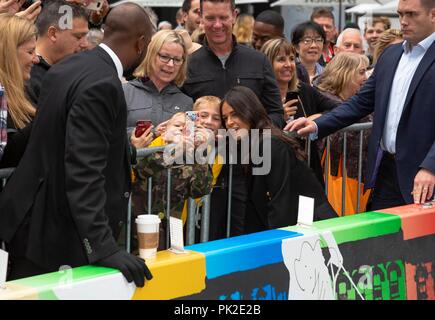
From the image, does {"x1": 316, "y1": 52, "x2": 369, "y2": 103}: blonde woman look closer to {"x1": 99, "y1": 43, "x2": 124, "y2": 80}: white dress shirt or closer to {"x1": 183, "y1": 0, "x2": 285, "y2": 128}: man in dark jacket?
{"x1": 183, "y1": 0, "x2": 285, "y2": 128}: man in dark jacket

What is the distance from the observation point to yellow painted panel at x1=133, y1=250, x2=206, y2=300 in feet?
12.3

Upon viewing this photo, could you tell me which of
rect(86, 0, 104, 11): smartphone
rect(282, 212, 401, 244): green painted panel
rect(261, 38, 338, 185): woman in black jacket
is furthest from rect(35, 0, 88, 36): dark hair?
rect(282, 212, 401, 244): green painted panel

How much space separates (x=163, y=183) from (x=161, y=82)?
56.8 inches

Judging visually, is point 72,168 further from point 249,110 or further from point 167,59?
point 167,59

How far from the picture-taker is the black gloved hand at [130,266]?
3627 mm

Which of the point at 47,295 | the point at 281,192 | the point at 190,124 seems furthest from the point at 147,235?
the point at 190,124

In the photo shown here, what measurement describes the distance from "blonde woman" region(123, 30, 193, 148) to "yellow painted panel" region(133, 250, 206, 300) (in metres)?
2.73

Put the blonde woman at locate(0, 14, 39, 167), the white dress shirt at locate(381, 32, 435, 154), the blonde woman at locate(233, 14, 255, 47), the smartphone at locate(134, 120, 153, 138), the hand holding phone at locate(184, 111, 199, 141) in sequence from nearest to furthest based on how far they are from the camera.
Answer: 1. the blonde woman at locate(0, 14, 39, 167)
2. the smartphone at locate(134, 120, 153, 138)
3. the hand holding phone at locate(184, 111, 199, 141)
4. the white dress shirt at locate(381, 32, 435, 154)
5. the blonde woman at locate(233, 14, 255, 47)

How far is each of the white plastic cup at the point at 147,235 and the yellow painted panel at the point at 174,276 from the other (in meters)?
0.04

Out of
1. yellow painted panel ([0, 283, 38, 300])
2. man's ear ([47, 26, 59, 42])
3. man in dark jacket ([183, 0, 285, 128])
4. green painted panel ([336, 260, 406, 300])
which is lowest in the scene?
green painted panel ([336, 260, 406, 300])

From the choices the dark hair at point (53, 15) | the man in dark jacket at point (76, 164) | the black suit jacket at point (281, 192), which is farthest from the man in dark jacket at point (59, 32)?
the man in dark jacket at point (76, 164)

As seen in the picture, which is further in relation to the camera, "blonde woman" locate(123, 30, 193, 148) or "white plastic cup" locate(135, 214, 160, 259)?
"blonde woman" locate(123, 30, 193, 148)

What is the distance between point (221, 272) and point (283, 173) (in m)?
1.75

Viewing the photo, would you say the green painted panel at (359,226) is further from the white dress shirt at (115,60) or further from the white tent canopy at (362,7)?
the white tent canopy at (362,7)
